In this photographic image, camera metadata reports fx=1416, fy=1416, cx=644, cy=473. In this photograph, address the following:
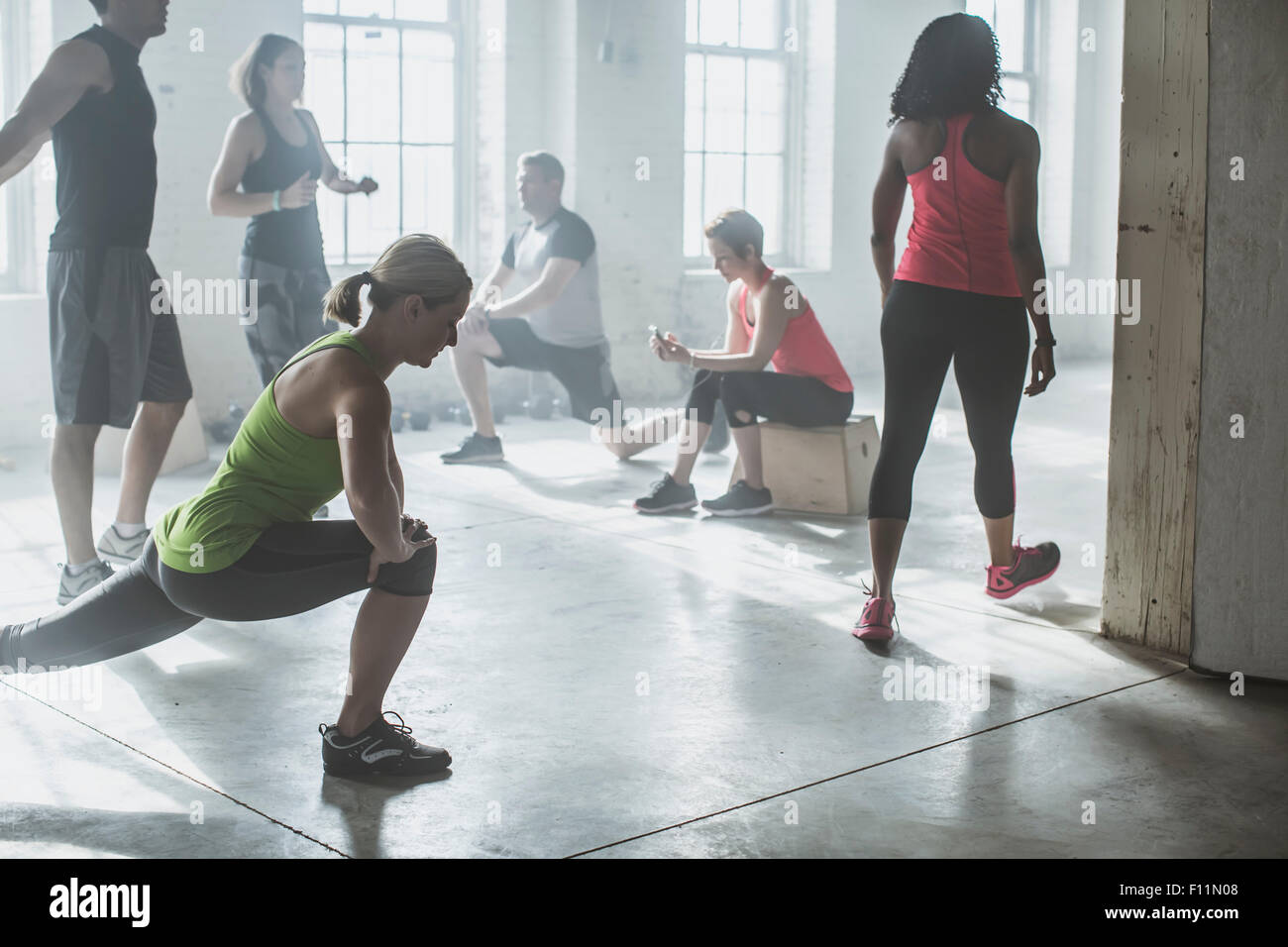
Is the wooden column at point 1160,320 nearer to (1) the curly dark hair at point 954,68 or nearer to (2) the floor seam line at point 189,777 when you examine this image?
(1) the curly dark hair at point 954,68

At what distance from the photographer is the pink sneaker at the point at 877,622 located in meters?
3.71

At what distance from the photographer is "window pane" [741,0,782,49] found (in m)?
9.74

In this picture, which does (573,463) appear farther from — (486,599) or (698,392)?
(486,599)

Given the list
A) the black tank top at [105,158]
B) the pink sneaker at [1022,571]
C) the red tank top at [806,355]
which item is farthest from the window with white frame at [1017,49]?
the black tank top at [105,158]

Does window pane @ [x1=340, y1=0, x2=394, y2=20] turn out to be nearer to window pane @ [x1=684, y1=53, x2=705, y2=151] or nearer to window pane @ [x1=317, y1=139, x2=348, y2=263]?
window pane @ [x1=317, y1=139, x2=348, y2=263]

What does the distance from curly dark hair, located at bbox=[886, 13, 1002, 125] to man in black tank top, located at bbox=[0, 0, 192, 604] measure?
2.10m

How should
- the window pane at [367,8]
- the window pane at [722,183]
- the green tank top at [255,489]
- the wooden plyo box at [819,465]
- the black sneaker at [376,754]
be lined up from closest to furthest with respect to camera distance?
the green tank top at [255,489], the black sneaker at [376,754], the wooden plyo box at [819,465], the window pane at [367,8], the window pane at [722,183]

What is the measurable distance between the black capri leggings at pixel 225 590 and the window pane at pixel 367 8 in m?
5.92

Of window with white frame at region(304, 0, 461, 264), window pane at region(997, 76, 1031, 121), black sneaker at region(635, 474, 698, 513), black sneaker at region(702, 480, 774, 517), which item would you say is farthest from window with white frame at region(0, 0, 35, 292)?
window pane at region(997, 76, 1031, 121)

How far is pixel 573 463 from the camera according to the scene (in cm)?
658

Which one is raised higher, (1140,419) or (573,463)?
(1140,419)

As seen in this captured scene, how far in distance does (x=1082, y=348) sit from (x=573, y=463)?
22.7ft

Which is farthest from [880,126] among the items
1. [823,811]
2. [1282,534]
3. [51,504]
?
[823,811]

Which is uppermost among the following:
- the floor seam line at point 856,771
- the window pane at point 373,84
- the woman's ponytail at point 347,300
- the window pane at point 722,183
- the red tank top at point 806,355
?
the window pane at point 373,84
